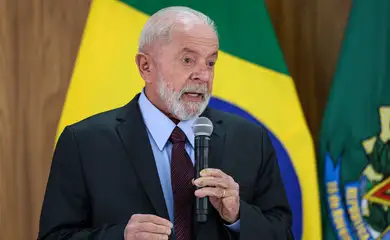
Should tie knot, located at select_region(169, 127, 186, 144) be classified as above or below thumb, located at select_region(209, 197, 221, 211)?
above

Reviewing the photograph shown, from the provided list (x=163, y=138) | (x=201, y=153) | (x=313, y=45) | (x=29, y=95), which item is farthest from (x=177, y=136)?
(x=313, y=45)

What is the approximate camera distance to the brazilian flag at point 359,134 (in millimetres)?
2361

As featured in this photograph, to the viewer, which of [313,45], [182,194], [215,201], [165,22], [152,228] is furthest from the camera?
[313,45]

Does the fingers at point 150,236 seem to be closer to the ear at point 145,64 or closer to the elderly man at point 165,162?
the elderly man at point 165,162

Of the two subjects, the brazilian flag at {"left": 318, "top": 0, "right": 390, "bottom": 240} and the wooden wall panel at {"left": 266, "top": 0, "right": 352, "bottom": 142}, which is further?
the wooden wall panel at {"left": 266, "top": 0, "right": 352, "bottom": 142}

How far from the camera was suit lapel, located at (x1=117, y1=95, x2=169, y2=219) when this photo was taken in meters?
1.61

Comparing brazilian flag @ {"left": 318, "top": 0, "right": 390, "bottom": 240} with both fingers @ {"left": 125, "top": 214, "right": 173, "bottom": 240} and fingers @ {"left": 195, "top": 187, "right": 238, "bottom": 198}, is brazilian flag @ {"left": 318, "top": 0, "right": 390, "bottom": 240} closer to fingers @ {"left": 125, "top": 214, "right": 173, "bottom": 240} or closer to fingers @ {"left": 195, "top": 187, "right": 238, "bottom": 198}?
fingers @ {"left": 195, "top": 187, "right": 238, "bottom": 198}

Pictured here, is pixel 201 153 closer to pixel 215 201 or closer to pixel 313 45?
pixel 215 201

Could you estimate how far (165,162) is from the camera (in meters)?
1.69

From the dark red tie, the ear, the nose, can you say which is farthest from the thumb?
the ear

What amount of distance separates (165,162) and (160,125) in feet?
0.38

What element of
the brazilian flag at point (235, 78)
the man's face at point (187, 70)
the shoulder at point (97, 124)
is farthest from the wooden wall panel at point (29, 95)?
the man's face at point (187, 70)

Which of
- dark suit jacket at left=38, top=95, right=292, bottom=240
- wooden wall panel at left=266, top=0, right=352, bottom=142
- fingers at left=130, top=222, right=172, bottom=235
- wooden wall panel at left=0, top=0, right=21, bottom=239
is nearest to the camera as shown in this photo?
fingers at left=130, top=222, right=172, bottom=235

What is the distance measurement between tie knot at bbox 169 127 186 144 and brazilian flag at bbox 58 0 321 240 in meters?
0.57
